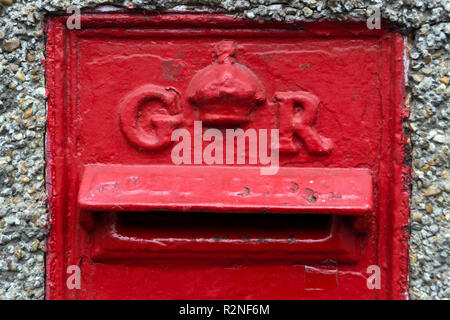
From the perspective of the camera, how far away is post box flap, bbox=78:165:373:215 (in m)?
0.73

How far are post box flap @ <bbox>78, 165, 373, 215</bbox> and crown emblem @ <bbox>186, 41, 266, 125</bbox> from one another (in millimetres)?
114

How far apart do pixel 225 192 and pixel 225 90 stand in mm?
192

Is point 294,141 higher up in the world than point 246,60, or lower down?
lower down

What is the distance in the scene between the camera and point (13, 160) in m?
0.84

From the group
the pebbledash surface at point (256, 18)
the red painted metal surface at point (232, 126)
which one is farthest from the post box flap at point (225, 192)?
the pebbledash surface at point (256, 18)

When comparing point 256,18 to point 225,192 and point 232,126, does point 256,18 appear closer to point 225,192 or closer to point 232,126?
point 232,126

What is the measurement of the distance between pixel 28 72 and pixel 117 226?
1.17 ft

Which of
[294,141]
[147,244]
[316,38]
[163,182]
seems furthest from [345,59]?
[147,244]

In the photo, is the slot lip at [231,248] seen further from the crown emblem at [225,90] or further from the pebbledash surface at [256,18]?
the crown emblem at [225,90]

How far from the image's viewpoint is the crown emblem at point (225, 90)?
0.79 m

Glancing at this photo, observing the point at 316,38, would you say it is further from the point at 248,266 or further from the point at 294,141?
the point at 248,266

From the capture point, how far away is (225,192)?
2.49 feet

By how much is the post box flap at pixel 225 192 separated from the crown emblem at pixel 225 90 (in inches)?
4.5

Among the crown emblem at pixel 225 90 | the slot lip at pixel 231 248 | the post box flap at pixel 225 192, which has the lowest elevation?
the slot lip at pixel 231 248
